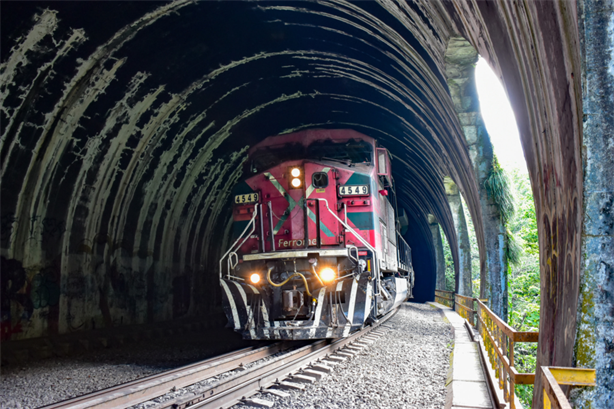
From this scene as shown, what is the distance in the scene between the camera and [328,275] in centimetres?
720

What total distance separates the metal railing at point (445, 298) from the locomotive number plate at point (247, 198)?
44.3 feet

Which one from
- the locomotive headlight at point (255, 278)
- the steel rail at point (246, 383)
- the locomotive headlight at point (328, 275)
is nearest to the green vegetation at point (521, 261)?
the locomotive headlight at point (328, 275)

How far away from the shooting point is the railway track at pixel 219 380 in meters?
4.35

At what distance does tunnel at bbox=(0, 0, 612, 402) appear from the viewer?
3.39 m

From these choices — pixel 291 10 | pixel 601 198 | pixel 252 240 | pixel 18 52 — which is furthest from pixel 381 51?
pixel 601 198

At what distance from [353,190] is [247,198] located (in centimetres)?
209

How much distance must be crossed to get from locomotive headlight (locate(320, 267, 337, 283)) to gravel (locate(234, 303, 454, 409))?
1.29m

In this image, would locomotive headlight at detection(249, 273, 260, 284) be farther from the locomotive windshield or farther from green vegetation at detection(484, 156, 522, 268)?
green vegetation at detection(484, 156, 522, 268)

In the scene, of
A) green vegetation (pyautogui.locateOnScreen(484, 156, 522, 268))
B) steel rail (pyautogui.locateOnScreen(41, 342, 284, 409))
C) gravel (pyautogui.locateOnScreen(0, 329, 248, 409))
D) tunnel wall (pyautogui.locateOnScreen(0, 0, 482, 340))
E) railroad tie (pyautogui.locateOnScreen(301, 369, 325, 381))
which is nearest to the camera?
steel rail (pyautogui.locateOnScreen(41, 342, 284, 409))

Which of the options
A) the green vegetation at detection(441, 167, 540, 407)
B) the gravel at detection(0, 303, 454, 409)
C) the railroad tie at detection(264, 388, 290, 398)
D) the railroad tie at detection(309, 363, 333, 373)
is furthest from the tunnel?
the railroad tie at detection(309, 363, 333, 373)

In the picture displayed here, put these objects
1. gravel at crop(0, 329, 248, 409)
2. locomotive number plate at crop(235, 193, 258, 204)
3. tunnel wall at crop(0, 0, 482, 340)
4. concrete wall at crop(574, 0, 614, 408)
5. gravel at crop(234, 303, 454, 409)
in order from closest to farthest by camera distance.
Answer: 1. concrete wall at crop(574, 0, 614, 408)
2. gravel at crop(234, 303, 454, 409)
3. gravel at crop(0, 329, 248, 409)
4. tunnel wall at crop(0, 0, 482, 340)
5. locomotive number plate at crop(235, 193, 258, 204)

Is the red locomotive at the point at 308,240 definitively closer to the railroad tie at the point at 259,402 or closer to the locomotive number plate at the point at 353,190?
the locomotive number plate at the point at 353,190

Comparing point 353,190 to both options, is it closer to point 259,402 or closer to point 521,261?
point 259,402

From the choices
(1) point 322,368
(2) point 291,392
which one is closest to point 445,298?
(1) point 322,368
